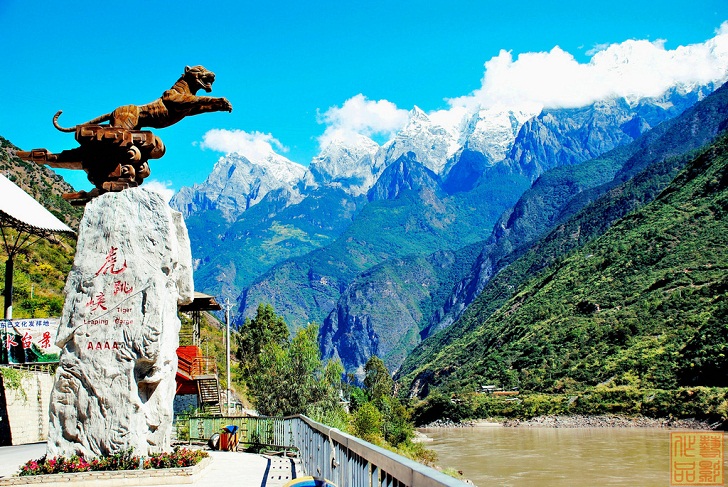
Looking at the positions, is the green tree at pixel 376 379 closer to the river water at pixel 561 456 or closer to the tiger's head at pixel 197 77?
the river water at pixel 561 456

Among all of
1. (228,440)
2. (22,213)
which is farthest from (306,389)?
(22,213)

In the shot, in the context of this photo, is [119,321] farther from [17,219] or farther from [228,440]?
[17,219]

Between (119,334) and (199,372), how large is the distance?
18839mm

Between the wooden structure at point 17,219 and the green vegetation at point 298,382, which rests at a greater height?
the wooden structure at point 17,219

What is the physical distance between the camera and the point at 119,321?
12844 mm

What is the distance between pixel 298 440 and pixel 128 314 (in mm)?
4694

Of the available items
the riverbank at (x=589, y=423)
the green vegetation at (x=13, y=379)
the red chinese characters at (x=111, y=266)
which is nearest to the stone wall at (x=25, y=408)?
the green vegetation at (x=13, y=379)

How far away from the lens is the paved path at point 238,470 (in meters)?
12.4

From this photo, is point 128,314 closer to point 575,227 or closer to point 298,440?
point 298,440

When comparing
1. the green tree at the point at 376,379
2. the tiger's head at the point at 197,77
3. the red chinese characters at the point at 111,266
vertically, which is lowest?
the green tree at the point at 376,379

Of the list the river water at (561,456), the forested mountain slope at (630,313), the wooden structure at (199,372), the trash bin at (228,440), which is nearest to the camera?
the trash bin at (228,440)

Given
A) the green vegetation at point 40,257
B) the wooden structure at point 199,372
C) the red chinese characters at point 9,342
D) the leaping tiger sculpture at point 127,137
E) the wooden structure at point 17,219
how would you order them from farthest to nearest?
the green vegetation at point 40,257
the wooden structure at point 199,372
the wooden structure at point 17,219
the red chinese characters at point 9,342
the leaping tiger sculpture at point 127,137

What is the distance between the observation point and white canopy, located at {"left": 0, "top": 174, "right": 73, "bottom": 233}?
23812mm

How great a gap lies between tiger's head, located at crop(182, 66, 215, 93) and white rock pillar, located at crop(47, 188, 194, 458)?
298 cm
